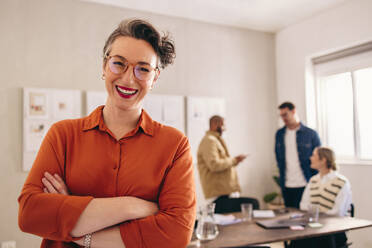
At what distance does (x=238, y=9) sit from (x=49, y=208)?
3.79m

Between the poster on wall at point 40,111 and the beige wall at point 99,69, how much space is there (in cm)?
8

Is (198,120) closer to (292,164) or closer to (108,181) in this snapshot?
(292,164)

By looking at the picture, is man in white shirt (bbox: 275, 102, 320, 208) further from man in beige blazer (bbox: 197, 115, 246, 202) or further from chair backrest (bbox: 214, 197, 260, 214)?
chair backrest (bbox: 214, 197, 260, 214)

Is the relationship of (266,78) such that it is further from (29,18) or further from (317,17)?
(29,18)

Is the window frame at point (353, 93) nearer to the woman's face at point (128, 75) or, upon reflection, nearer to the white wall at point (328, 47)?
the white wall at point (328, 47)

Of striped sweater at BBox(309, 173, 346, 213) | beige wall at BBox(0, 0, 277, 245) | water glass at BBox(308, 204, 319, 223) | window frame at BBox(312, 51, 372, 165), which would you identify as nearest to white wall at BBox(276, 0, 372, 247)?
window frame at BBox(312, 51, 372, 165)

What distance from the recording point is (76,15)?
12.1 ft

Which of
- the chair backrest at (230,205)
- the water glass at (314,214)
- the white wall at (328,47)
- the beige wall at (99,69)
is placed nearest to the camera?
the water glass at (314,214)

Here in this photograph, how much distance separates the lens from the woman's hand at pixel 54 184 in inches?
37.9

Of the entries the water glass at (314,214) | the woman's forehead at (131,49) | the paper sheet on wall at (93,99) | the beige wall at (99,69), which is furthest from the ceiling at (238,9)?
the woman's forehead at (131,49)

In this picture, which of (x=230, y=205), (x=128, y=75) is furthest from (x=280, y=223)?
(x=128, y=75)

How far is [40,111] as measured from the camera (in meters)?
3.44

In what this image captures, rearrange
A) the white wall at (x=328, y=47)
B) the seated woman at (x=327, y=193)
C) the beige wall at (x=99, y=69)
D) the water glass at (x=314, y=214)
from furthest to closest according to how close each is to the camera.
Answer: the white wall at (x=328, y=47), the beige wall at (x=99, y=69), the seated woman at (x=327, y=193), the water glass at (x=314, y=214)

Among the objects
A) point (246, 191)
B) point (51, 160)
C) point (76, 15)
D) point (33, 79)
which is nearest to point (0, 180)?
point (33, 79)
